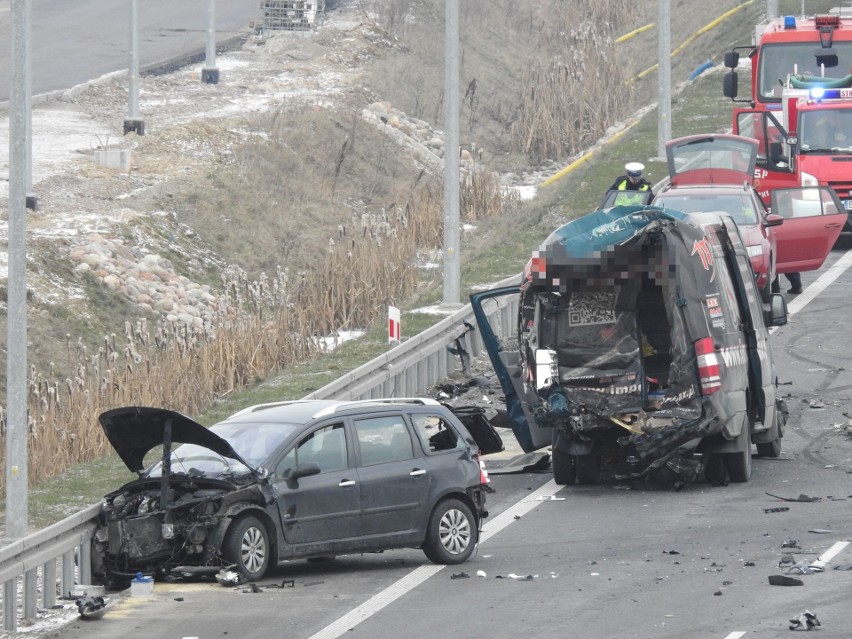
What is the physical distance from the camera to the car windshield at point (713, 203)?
24562 millimetres

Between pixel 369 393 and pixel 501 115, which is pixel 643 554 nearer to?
pixel 369 393

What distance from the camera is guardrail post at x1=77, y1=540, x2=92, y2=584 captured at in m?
14.1

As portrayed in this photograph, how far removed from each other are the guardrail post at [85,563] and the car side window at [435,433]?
3.00 m

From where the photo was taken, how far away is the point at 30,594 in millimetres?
13164

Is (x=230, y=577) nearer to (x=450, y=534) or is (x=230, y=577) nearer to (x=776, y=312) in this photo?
(x=450, y=534)

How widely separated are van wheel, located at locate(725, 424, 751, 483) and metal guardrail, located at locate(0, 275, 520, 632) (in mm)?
4530

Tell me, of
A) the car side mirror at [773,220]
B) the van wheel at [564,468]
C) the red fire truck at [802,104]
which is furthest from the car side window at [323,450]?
the red fire truck at [802,104]

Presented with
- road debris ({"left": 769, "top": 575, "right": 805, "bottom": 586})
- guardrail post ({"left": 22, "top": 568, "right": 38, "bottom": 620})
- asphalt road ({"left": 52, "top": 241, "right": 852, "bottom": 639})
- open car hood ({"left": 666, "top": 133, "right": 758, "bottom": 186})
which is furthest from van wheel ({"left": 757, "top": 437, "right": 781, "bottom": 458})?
open car hood ({"left": 666, "top": 133, "right": 758, "bottom": 186})

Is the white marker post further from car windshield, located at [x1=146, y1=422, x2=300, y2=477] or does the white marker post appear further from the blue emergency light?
the blue emergency light

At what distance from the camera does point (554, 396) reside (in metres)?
17.0

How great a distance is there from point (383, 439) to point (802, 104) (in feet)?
62.9

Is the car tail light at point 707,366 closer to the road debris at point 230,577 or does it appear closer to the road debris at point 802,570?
the road debris at point 802,570

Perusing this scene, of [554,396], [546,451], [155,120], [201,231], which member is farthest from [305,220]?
[554,396]

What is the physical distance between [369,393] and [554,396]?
4062 mm
